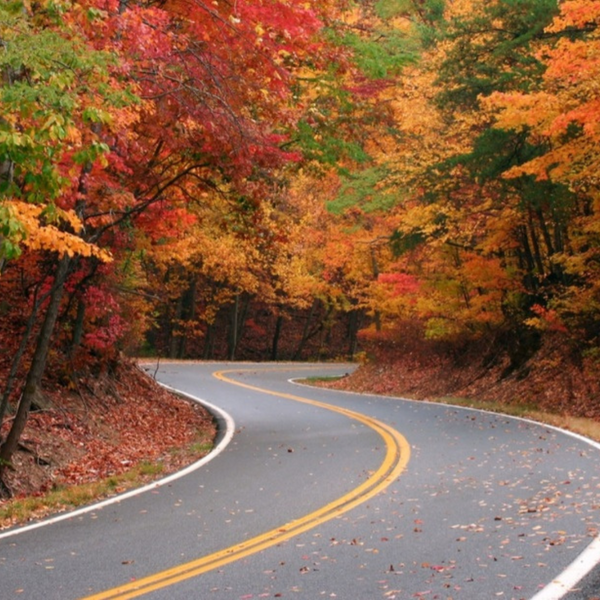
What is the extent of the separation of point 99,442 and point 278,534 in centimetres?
773

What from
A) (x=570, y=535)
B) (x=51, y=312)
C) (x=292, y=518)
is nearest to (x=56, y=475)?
(x=51, y=312)

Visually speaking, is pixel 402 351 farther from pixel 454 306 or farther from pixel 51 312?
pixel 51 312

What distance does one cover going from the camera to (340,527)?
831cm

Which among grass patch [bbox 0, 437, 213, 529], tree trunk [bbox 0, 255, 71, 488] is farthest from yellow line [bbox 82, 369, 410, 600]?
tree trunk [bbox 0, 255, 71, 488]

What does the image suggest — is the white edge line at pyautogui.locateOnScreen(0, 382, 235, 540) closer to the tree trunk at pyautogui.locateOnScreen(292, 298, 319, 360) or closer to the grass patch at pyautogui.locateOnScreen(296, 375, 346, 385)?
the grass patch at pyautogui.locateOnScreen(296, 375, 346, 385)

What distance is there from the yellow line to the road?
22mm

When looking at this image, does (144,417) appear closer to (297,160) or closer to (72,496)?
(297,160)

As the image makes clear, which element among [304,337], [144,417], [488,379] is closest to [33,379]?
[144,417]

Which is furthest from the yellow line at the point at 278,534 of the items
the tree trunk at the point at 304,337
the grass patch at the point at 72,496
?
the tree trunk at the point at 304,337

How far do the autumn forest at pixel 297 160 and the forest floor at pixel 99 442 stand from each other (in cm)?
56

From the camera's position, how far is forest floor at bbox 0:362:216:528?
10.9 m

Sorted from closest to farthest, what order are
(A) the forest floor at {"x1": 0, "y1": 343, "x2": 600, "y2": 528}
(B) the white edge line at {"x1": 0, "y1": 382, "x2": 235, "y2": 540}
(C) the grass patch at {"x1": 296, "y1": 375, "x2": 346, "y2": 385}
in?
(B) the white edge line at {"x1": 0, "y1": 382, "x2": 235, "y2": 540}, (A) the forest floor at {"x1": 0, "y1": 343, "x2": 600, "y2": 528}, (C) the grass patch at {"x1": 296, "y1": 375, "x2": 346, "y2": 385}

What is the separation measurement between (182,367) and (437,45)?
58.5 ft

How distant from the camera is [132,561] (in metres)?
7.14
